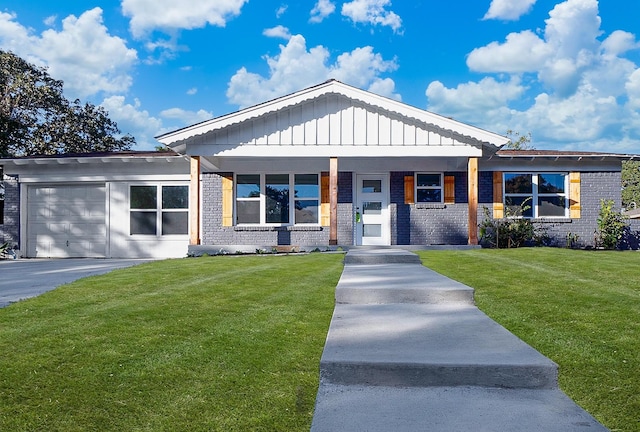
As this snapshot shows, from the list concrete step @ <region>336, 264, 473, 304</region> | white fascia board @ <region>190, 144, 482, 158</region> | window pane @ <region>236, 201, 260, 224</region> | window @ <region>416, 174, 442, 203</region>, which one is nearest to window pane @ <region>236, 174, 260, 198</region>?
window pane @ <region>236, 201, 260, 224</region>

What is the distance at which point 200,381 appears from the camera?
287 cm

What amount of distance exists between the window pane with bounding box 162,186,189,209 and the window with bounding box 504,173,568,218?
9915 millimetres

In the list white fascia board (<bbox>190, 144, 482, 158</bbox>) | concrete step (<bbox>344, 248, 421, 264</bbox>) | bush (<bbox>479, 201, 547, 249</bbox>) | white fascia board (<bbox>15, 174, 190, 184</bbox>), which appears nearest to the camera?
concrete step (<bbox>344, 248, 421, 264</bbox>)

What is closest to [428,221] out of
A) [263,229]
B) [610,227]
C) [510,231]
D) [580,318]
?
[510,231]

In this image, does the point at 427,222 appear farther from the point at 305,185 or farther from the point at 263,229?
the point at 263,229

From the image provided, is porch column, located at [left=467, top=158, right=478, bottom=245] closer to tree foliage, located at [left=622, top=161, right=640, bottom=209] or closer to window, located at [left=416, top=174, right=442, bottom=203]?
window, located at [left=416, top=174, right=442, bottom=203]

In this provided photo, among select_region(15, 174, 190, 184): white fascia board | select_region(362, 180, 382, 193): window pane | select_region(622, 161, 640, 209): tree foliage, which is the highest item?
select_region(622, 161, 640, 209): tree foliage

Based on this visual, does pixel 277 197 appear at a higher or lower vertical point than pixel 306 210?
higher

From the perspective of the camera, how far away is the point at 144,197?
14.0m

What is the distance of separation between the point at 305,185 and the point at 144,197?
505cm

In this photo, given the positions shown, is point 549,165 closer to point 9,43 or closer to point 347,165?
point 347,165

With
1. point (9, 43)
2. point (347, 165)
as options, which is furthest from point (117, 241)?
point (9, 43)

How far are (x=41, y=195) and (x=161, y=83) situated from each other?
29.4 feet

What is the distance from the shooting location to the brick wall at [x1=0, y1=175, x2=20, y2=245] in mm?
13852
